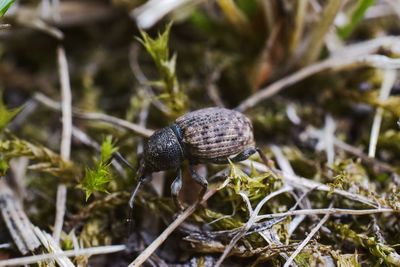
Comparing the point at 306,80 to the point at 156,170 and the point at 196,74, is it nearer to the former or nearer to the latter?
the point at 196,74

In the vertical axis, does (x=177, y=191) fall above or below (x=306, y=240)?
above

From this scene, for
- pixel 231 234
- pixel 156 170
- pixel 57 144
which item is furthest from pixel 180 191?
pixel 57 144

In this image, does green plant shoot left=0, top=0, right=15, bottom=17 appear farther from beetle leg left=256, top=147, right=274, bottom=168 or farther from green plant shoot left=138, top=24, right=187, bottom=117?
beetle leg left=256, top=147, right=274, bottom=168

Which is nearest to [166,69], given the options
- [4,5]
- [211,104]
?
[211,104]

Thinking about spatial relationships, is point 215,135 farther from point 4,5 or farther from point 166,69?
point 4,5

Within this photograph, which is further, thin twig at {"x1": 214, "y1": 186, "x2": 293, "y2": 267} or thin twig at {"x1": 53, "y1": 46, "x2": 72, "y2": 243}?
thin twig at {"x1": 53, "y1": 46, "x2": 72, "y2": 243}

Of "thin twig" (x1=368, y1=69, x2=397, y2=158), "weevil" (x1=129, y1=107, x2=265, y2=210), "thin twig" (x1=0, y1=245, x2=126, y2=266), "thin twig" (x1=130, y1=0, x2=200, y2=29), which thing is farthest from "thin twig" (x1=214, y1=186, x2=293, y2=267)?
"thin twig" (x1=130, y1=0, x2=200, y2=29)
